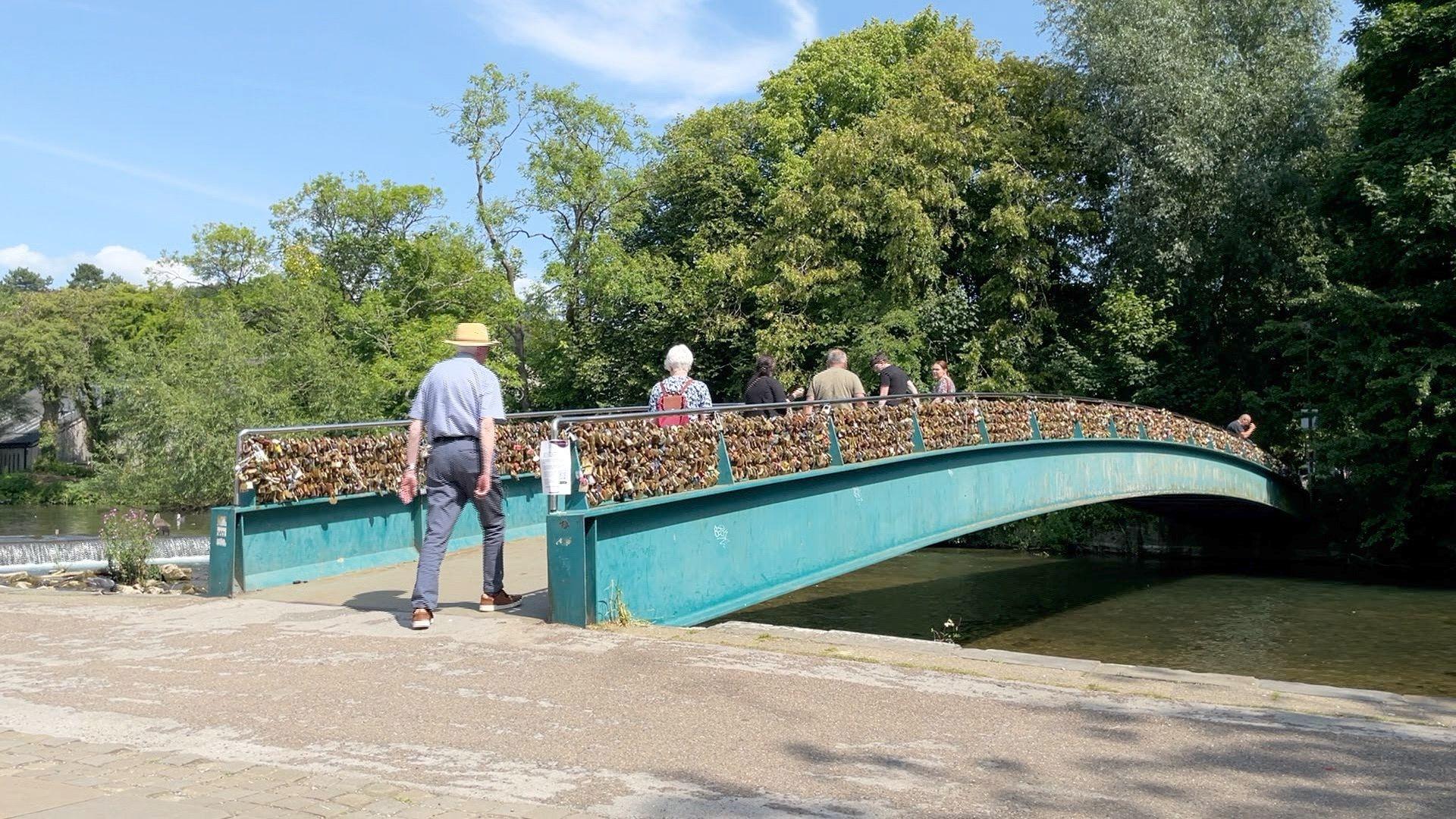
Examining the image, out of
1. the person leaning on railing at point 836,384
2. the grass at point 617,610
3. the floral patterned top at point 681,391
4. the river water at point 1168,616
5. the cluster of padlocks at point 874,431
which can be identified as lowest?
the river water at point 1168,616

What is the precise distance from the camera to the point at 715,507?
928 centimetres

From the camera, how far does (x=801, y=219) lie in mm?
29734

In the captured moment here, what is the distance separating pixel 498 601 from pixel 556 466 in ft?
3.58

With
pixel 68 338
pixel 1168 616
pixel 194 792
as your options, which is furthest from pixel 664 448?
pixel 68 338

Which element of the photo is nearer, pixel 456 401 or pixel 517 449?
pixel 456 401

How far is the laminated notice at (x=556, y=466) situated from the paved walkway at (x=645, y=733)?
0.91 m

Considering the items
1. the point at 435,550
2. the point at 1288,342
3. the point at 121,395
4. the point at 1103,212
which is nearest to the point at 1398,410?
the point at 1288,342

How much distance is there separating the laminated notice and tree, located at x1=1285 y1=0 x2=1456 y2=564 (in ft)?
59.1

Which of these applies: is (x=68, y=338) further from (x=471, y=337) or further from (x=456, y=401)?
(x=456, y=401)

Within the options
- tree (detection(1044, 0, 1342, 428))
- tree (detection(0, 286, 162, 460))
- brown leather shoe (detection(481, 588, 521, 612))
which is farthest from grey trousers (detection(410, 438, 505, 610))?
tree (detection(0, 286, 162, 460))

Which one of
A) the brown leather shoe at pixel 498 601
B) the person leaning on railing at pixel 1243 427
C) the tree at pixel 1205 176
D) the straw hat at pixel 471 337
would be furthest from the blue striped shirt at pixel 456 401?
the person leaning on railing at pixel 1243 427

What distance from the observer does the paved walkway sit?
4.02m

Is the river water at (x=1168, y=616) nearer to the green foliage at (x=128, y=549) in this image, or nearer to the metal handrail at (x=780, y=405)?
the metal handrail at (x=780, y=405)

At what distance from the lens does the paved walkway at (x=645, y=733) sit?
4023 millimetres
